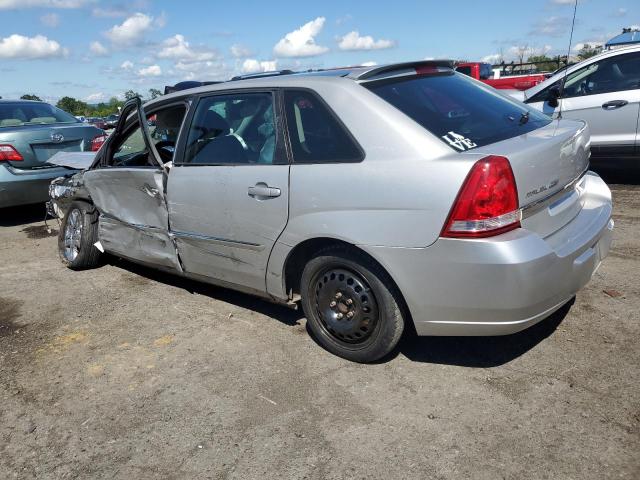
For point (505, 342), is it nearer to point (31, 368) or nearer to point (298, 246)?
point (298, 246)

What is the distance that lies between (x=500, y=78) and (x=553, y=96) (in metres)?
10.5

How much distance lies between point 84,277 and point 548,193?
13.6 feet

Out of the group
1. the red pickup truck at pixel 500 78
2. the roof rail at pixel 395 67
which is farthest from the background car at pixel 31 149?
the red pickup truck at pixel 500 78

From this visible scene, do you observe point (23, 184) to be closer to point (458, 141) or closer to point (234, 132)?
point (234, 132)

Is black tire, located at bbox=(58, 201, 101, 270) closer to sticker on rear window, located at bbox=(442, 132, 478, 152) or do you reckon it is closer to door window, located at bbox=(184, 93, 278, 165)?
door window, located at bbox=(184, 93, 278, 165)

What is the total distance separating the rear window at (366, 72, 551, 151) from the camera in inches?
117

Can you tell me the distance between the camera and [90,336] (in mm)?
3994

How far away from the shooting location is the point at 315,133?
324 cm

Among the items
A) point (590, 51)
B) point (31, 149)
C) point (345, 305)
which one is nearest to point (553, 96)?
point (345, 305)

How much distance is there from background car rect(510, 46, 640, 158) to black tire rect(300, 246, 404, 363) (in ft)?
16.0

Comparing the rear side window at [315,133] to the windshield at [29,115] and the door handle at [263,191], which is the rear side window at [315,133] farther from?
the windshield at [29,115]

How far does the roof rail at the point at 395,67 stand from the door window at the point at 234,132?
59 cm

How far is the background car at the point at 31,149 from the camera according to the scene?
6945 mm

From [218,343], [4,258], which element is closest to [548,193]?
[218,343]
